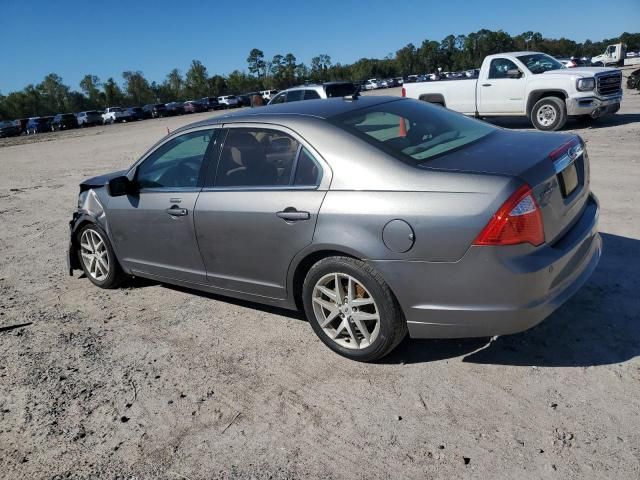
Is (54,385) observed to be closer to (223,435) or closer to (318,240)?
(223,435)

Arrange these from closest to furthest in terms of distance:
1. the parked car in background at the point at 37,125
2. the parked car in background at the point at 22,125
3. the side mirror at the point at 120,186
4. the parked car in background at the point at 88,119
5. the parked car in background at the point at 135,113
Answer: the side mirror at the point at 120,186 < the parked car in background at the point at 37,125 < the parked car in background at the point at 22,125 < the parked car in background at the point at 88,119 < the parked car in background at the point at 135,113

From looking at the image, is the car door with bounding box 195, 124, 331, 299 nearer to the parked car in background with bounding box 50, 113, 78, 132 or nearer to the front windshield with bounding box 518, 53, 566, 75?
the front windshield with bounding box 518, 53, 566, 75

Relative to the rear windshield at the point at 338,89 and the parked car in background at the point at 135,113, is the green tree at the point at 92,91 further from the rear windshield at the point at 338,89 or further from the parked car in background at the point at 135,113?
the rear windshield at the point at 338,89

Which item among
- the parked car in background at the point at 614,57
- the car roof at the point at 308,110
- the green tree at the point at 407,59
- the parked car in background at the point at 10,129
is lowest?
the car roof at the point at 308,110

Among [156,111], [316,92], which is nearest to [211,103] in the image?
[156,111]

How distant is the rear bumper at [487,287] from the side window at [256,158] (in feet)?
3.30

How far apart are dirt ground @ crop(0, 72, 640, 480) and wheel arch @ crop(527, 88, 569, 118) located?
870 cm

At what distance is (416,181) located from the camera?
3021mm

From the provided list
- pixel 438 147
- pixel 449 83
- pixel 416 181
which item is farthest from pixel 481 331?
pixel 449 83

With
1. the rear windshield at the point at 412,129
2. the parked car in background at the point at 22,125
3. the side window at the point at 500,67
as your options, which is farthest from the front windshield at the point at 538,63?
the parked car in background at the point at 22,125

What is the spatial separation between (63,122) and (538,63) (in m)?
52.9

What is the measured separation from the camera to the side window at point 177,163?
4258mm

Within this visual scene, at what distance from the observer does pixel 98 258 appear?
532 centimetres

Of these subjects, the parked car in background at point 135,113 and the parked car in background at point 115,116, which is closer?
the parked car in background at point 115,116
